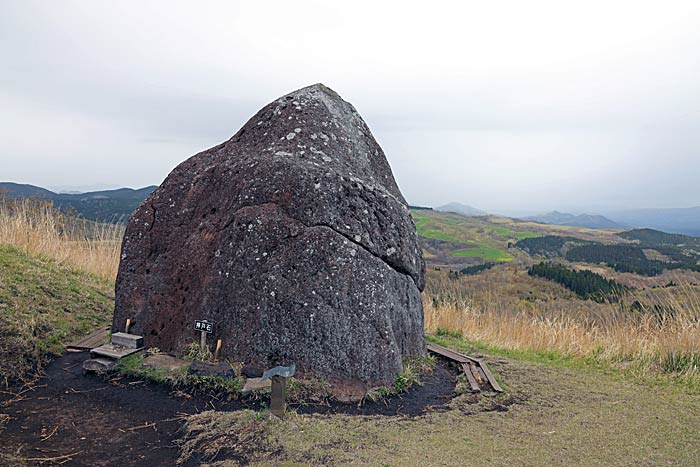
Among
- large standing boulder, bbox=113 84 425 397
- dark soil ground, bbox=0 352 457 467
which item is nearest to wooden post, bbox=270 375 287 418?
dark soil ground, bbox=0 352 457 467

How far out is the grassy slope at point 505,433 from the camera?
371 centimetres

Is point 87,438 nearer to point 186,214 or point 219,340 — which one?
point 219,340

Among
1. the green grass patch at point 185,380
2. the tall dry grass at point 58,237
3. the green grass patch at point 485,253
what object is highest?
the tall dry grass at point 58,237

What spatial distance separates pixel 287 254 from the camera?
17.5 feet

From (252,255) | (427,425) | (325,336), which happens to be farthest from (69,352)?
A: (427,425)

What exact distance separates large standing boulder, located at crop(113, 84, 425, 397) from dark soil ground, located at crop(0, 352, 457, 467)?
49 cm

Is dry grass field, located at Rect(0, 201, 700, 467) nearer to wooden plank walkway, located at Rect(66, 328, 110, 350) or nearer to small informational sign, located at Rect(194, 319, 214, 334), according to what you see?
wooden plank walkway, located at Rect(66, 328, 110, 350)

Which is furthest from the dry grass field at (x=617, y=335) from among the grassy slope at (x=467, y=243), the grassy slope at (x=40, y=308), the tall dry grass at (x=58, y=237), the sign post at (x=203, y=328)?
the grassy slope at (x=467, y=243)

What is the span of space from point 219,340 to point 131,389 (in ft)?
3.24

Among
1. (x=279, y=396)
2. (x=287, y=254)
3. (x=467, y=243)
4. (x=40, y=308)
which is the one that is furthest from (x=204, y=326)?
(x=467, y=243)

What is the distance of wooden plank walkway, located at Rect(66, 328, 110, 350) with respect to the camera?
6252 millimetres

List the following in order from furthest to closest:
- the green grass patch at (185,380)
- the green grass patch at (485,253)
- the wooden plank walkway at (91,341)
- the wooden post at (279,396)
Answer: the green grass patch at (485,253)
the wooden plank walkway at (91,341)
the green grass patch at (185,380)
the wooden post at (279,396)

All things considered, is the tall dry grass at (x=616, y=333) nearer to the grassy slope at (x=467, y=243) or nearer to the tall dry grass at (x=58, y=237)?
the tall dry grass at (x=58, y=237)

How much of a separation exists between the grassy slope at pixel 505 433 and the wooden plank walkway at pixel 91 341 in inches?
116
